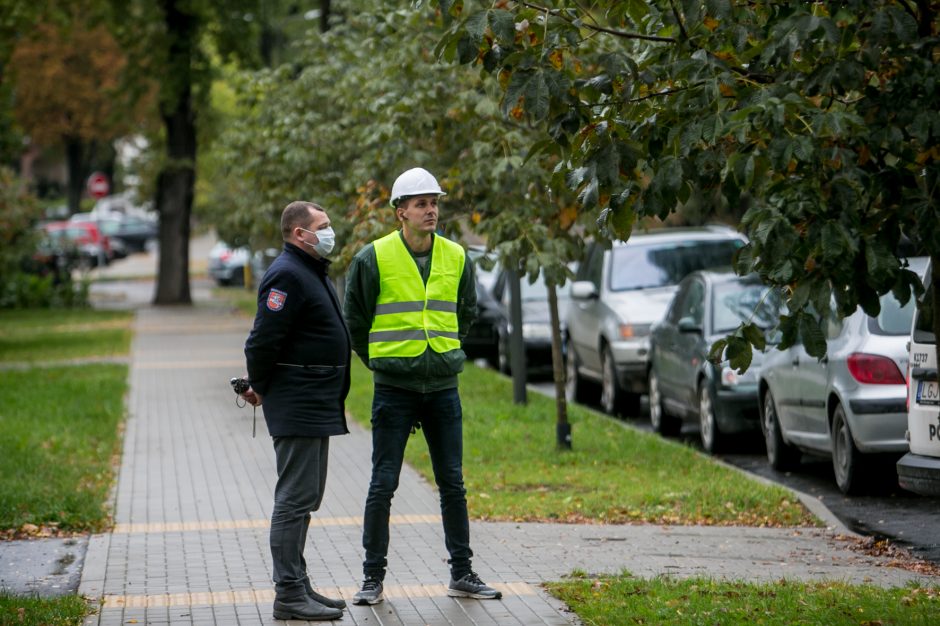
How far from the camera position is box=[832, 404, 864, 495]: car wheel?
1021 centimetres

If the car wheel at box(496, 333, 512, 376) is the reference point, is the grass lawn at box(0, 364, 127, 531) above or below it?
below

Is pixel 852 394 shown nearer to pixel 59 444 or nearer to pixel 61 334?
pixel 59 444

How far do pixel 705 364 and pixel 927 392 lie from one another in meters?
4.68

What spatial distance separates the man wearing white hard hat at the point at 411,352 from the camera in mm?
6828

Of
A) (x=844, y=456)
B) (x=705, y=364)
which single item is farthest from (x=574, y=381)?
(x=844, y=456)

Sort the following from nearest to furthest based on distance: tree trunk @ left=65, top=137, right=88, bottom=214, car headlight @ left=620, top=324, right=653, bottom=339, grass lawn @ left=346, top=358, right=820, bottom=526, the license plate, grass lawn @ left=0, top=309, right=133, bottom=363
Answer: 1. the license plate
2. grass lawn @ left=346, top=358, right=820, bottom=526
3. car headlight @ left=620, top=324, right=653, bottom=339
4. grass lawn @ left=0, top=309, right=133, bottom=363
5. tree trunk @ left=65, top=137, right=88, bottom=214

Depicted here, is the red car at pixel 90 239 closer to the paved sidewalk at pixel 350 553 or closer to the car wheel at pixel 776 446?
the paved sidewalk at pixel 350 553

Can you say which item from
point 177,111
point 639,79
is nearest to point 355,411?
point 639,79

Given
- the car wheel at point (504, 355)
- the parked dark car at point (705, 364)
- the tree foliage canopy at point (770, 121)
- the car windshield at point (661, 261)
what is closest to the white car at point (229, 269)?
the car wheel at point (504, 355)

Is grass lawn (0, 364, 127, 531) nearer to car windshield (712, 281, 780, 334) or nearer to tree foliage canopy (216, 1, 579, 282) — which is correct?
tree foliage canopy (216, 1, 579, 282)

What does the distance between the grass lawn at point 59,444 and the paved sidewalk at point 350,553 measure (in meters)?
0.25

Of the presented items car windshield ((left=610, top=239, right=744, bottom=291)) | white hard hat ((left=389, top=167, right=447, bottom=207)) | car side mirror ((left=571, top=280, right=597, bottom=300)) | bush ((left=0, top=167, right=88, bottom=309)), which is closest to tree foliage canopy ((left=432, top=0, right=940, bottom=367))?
white hard hat ((left=389, top=167, right=447, bottom=207))

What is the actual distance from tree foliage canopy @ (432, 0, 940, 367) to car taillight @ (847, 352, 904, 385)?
4073 mm

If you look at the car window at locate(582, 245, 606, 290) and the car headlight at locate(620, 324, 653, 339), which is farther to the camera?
the car window at locate(582, 245, 606, 290)
